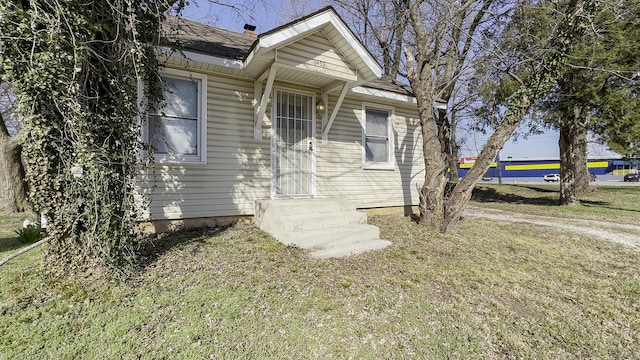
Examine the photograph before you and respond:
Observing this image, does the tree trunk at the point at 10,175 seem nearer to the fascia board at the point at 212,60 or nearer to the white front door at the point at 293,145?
the fascia board at the point at 212,60

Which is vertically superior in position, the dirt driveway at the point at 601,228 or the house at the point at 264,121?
the house at the point at 264,121

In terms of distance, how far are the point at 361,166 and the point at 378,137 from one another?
96 centimetres

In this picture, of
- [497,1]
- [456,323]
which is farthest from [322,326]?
[497,1]

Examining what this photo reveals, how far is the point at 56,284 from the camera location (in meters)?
3.08

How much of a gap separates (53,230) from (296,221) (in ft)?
9.52

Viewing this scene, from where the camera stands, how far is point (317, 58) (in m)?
5.34

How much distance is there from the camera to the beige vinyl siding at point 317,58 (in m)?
5.07

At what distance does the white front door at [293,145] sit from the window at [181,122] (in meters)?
1.41

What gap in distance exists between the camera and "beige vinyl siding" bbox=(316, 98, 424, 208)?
6809 mm

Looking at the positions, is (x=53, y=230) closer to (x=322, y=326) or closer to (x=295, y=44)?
(x=322, y=326)

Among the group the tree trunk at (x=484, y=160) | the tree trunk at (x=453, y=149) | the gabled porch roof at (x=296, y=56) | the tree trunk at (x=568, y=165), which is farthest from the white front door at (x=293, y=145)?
the tree trunk at (x=453, y=149)

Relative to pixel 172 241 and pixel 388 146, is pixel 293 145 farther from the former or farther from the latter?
pixel 172 241

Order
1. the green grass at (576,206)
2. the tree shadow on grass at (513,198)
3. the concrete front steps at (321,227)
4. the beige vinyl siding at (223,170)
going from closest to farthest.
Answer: the concrete front steps at (321,227) < the beige vinyl siding at (223,170) < the green grass at (576,206) < the tree shadow on grass at (513,198)

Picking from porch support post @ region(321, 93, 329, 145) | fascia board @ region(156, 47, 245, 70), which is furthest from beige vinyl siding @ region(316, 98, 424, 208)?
fascia board @ region(156, 47, 245, 70)
